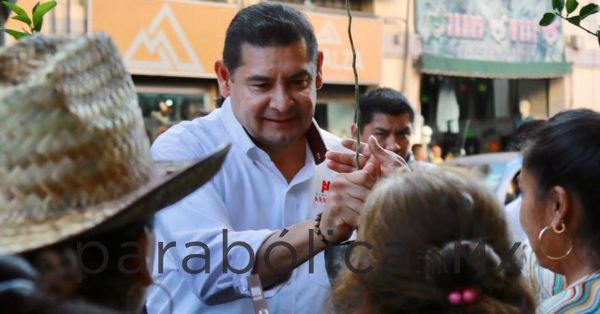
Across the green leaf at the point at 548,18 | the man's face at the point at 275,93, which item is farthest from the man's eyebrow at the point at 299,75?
the green leaf at the point at 548,18

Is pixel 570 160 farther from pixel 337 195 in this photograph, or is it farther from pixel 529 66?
pixel 529 66

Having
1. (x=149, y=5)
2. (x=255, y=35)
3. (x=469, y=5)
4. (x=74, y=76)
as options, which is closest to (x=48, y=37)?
(x=74, y=76)

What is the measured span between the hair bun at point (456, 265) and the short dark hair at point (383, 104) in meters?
3.41

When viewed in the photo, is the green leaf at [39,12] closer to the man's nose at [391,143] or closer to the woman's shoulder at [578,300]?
the woman's shoulder at [578,300]

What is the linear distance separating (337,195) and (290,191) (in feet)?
1.90

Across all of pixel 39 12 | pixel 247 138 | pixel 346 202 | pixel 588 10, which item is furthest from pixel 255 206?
pixel 588 10

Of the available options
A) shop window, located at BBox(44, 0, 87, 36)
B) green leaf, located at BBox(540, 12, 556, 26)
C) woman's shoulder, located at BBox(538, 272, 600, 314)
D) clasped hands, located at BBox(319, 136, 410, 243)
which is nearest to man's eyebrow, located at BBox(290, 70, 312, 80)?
clasped hands, located at BBox(319, 136, 410, 243)

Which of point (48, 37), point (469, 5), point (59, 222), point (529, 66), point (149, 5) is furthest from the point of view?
point (529, 66)

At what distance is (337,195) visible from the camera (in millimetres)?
2441

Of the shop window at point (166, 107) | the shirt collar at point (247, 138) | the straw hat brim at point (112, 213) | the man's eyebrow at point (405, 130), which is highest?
the straw hat brim at point (112, 213)

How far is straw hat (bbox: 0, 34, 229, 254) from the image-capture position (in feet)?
4.70

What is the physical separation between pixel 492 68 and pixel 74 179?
15.2 metres

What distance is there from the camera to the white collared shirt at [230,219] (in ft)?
8.93

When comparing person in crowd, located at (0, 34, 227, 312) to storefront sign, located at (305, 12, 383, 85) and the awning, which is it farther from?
the awning
